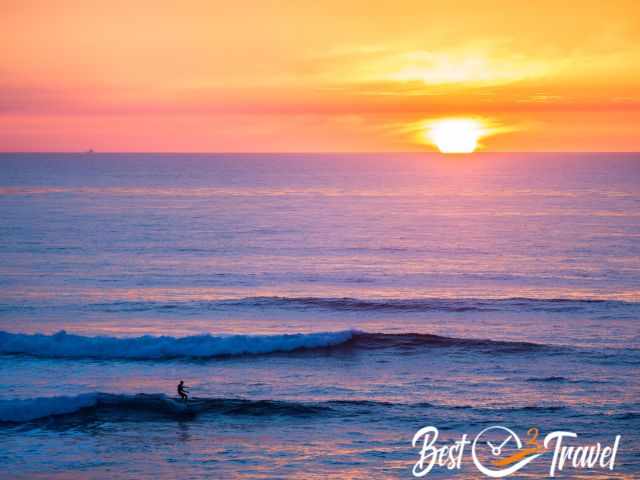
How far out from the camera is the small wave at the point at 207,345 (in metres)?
28.5

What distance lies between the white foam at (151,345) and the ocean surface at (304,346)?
0.28ft

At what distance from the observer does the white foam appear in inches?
1120

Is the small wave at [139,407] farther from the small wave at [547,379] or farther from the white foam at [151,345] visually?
the small wave at [547,379]

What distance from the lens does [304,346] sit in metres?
29.7

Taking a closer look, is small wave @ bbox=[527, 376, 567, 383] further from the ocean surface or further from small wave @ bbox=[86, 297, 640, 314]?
small wave @ bbox=[86, 297, 640, 314]

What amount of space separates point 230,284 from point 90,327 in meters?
9.92

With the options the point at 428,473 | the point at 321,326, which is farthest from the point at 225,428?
the point at 321,326

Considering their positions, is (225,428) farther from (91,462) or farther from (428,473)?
(428,473)

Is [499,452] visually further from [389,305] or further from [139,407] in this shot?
[389,305]

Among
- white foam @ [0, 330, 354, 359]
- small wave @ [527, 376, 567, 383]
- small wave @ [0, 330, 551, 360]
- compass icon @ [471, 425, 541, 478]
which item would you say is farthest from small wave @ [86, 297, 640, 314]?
compass icon @ [471, 425, 541, 478]

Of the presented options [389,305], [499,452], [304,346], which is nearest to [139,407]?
[304,346]

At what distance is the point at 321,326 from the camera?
3247cm

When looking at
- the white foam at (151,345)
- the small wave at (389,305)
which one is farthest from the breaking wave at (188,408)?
the small wave at (389,305)

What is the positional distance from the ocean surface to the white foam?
0.28 feet
